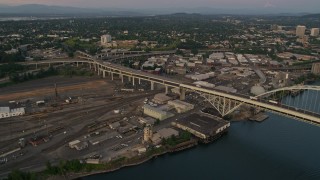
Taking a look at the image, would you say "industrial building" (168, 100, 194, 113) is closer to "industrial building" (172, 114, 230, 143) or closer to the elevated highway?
the elevated highway

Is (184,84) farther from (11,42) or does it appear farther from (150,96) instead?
(11,42)

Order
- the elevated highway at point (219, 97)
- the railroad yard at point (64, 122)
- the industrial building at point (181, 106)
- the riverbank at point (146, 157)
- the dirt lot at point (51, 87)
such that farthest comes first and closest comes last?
1. the dirt lot at point (51, 87)
2. the industrial building at point (181, 106)
3. the elevated highway at point (219, 97)
4. the railroad yard at point (64, 122)
5. the riverbank at point (146, 157)

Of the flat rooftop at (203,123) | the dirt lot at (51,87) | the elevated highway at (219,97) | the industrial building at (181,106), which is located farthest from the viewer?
the dirt lot at (51,87)

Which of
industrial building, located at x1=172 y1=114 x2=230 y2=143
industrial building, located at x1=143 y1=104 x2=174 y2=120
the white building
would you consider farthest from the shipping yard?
industrial building, located at x1=172 y1=114 x2=230 y2=143

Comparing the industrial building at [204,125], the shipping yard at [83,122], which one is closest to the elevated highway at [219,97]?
the shipping yard at [83,122]

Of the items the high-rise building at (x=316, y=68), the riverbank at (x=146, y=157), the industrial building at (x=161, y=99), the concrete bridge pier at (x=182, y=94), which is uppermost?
the high-rise building at (x=316, y=68)

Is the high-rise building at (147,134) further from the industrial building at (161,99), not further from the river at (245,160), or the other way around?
the industrial building at (161,99)

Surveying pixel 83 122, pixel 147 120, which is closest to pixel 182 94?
pixel 147 120

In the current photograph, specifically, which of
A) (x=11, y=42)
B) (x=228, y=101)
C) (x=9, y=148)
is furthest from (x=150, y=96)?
(x=11, y=42)

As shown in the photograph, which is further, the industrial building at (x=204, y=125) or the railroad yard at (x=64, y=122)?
the industrial building at (x=204, y=125)
